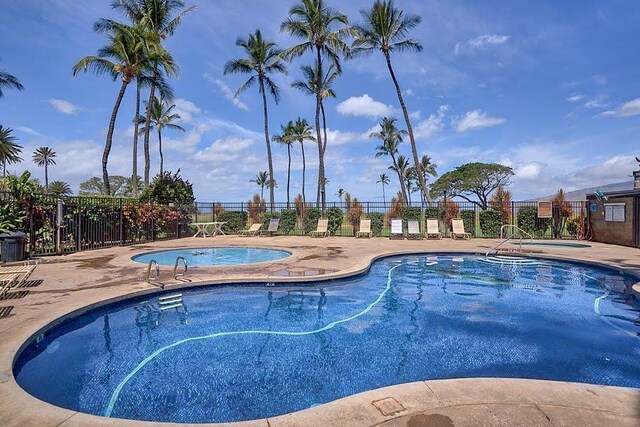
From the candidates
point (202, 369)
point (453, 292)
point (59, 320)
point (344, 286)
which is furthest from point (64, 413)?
point (453, 292)

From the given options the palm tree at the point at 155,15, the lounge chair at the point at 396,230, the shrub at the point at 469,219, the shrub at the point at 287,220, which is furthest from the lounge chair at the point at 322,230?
the palm tree at the point at 155,15

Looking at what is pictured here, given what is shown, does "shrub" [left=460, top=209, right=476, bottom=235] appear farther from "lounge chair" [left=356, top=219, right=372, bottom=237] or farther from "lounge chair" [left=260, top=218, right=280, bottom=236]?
"lounge chair" [left=260, top=218, right=280, bottom=236]

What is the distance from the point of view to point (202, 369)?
12.3 feet

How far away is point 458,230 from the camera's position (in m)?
15.7

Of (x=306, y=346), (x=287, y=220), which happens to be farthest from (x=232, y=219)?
(x=306, y=346)

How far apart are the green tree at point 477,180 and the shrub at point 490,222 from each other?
2033 centimetres

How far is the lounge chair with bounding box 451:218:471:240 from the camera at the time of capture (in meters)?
15.5

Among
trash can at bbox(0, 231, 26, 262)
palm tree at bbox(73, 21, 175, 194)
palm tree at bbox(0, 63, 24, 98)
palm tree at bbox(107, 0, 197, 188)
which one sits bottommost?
trash can at bbox(0, 231, 26, 262)

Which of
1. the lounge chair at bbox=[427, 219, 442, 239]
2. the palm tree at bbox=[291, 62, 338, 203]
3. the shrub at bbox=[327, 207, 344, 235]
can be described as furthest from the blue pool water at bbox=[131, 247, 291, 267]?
the palm tree at bbox=[291, 62, 338, 203]

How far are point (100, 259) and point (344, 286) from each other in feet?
22.5

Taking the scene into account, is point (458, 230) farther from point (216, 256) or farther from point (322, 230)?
point (216, 256)

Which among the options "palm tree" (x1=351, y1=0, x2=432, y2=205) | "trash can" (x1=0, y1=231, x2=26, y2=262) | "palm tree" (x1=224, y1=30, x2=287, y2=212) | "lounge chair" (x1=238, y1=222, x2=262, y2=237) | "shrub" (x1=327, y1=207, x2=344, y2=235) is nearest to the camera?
"trash can" (x1=0, y1=231, x2=26, y2=262)

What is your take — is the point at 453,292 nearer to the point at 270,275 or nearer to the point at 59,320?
the point at 270,275

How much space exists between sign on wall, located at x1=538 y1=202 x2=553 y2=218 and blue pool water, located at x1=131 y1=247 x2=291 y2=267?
11.8 meters
